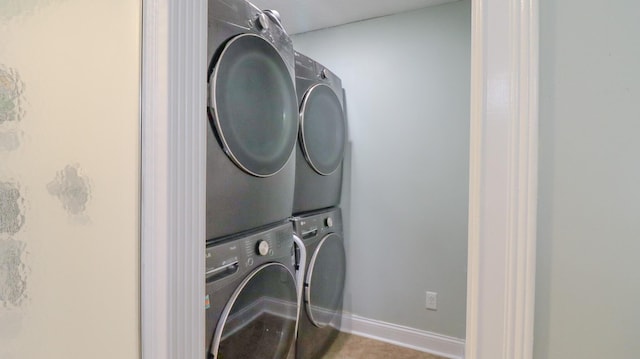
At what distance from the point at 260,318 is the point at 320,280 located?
27.7 inches

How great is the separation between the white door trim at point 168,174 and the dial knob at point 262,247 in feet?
1.50

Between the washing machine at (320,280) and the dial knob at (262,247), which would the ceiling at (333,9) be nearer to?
the washing machine at (320,280)

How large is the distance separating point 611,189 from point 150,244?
978mm

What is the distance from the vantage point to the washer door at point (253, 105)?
43.9 inches

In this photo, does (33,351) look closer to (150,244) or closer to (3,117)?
(150,244)

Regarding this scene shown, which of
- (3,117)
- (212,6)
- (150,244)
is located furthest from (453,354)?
(3,117)

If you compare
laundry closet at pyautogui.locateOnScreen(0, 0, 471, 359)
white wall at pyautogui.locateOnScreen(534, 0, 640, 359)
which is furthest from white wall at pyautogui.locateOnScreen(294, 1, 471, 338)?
white wall at pyautogui.locateOnScreen(534, 0, 640, 359)

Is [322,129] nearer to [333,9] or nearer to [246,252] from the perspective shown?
[333,9]

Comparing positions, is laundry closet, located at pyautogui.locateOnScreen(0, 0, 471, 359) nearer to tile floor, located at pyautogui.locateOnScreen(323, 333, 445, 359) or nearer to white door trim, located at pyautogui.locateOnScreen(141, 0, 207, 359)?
white door trim, located at pyautogui.locateOnScreen(141, 0, 207, 359)

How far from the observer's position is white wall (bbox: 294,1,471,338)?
6.88 feet

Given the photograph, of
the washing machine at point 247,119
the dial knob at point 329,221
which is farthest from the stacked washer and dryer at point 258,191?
the dial knob at point 329,221

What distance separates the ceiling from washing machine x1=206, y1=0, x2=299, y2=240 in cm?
72

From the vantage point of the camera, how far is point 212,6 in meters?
1.09

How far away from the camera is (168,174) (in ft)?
2.62
